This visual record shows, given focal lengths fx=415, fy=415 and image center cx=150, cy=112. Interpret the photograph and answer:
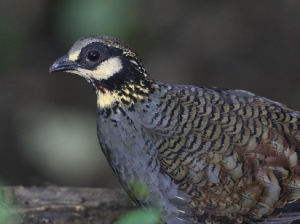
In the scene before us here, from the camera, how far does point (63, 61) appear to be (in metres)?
4.01

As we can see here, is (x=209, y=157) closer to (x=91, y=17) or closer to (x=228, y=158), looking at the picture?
(x=228, y=158)

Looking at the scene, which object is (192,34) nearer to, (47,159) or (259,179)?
(47,159)

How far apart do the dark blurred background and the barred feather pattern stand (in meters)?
3.21

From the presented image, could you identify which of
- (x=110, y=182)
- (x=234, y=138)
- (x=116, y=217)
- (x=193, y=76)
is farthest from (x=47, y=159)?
(x=193, y=76)

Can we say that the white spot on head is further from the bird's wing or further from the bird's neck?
the bird's wing

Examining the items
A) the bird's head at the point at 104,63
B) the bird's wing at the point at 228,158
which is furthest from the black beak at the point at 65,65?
the bird's wing at the point at 228,158

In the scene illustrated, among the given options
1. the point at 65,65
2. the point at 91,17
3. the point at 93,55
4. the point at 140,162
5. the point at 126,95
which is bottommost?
the point at 140,162

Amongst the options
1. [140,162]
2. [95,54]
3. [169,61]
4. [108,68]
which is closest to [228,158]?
[140,162]

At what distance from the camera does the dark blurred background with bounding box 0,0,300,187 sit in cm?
751

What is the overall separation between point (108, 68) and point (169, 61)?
4593 mm

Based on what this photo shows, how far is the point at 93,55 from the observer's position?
154 inches

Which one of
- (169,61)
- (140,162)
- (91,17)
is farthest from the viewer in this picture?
(169,61)

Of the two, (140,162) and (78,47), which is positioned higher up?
(78,47)

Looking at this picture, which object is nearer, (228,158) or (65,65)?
(228,158)
